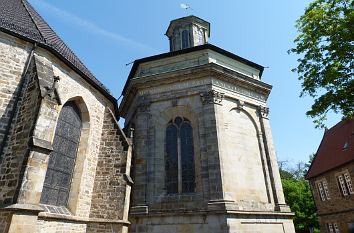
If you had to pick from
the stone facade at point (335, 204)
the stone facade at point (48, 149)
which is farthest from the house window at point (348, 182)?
the stone facade at point (48, 149)

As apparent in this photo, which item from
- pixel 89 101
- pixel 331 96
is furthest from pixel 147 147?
pixel 331 96

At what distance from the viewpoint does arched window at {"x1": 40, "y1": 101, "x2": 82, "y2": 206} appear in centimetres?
870

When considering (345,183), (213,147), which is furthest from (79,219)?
(345,183)

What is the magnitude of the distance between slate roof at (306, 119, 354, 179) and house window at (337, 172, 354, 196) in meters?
0.85

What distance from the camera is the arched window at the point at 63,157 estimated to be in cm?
870

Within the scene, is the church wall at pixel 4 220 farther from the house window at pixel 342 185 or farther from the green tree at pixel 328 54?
the house window at pixel 342 185

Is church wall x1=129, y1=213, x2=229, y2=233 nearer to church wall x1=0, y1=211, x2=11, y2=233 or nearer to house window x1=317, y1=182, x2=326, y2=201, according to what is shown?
church wall x1=0, y1=211, x2=11, y2=233

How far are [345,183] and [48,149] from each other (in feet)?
68.5

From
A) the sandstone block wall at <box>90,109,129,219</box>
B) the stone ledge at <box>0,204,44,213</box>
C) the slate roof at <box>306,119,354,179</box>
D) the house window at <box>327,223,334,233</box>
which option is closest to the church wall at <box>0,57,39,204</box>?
the stone ledge at <box>0,204,44,213</box>

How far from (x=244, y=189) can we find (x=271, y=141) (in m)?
3.19

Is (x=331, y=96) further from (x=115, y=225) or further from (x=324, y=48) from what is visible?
(x=115, y=225)

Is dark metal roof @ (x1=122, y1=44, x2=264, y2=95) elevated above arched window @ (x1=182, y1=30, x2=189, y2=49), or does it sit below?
below

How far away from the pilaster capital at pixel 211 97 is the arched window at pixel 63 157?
18.1 feet

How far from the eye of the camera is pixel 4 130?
7582mm
